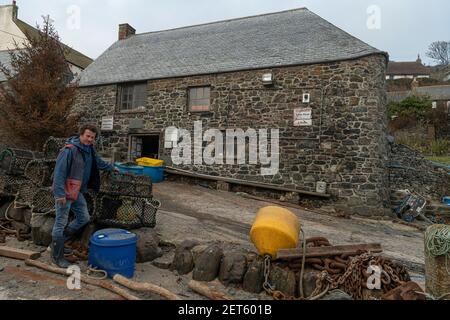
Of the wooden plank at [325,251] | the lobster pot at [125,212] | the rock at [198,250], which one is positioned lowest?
the rock at [198,250]

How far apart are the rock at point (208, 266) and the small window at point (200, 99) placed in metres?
8.72

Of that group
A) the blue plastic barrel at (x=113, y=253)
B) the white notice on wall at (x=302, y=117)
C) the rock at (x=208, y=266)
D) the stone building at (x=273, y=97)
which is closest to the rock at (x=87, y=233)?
the blue plastic barrel at (x=113, y=253)

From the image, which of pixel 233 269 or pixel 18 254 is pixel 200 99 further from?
pixel 233 269

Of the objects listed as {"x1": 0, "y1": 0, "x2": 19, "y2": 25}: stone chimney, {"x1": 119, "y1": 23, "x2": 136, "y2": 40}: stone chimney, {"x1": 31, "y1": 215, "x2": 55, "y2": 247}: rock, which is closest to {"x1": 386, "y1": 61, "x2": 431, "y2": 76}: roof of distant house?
{"x1": 119, "y1": 23, "x2": 136, "y2": 40}: stone chimney

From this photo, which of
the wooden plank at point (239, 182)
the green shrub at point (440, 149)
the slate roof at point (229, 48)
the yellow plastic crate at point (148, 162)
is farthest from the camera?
the green shrub at point (440, 149)

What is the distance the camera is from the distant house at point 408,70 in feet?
173

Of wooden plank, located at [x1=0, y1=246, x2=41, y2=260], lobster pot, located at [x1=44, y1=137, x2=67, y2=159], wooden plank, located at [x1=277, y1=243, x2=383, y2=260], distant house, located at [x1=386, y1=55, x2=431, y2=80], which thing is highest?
distant house, located at [x1=386, y1=55, x2=431, y2=80]

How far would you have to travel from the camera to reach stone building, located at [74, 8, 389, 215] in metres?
10.2

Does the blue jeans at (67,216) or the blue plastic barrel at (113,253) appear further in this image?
the blue jeans at (67,216)

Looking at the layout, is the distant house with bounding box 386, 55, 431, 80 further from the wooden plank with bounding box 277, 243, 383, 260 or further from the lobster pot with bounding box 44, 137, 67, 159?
the lobster pot with bounding box 44, 137, 67, 159

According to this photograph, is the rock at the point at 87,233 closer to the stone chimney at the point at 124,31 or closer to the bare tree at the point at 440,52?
the stone chimney at the point at 124,31

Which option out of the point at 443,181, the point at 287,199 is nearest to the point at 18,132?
the point at 287,199

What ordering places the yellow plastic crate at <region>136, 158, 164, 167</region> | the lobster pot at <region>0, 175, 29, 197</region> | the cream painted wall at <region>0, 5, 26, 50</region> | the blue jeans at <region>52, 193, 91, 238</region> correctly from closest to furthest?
the blue jeans at <region>52, 193, 91, 238</region> < the lobster pot at <region>0, 175, 29, 197</region> < the yellow plastic crate at <region>136, 158, 164, 167</region> < the cream painted wall at <region>0, 5, 26, 50</region>

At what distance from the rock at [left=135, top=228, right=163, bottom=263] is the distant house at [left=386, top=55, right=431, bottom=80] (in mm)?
57133
